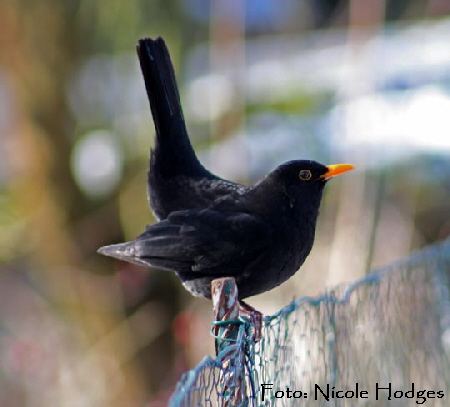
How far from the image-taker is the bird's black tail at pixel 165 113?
355cm

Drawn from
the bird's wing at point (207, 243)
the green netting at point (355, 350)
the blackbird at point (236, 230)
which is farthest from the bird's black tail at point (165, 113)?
the green netting at point (355, 350)

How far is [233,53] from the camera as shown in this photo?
5859 millimetres

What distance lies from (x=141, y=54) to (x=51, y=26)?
2.46 meters

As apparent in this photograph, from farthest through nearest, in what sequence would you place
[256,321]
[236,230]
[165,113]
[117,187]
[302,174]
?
[117,187], [165,113], [302,174], [236,230], [256,321]

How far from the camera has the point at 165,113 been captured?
360 cm

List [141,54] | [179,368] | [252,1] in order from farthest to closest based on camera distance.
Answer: [252,1]
[179,368]
[141,54]

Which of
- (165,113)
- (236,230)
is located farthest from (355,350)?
(165,113)

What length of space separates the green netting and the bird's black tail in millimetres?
894

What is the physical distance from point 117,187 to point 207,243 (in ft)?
9.97

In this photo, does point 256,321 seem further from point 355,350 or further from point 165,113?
point 165,113

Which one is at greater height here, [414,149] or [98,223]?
[414,149]

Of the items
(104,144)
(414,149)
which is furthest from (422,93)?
(104,144)

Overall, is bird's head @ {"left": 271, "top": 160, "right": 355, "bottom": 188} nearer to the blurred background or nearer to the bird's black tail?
the bird's black tail

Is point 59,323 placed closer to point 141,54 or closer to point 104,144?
point 104,144
